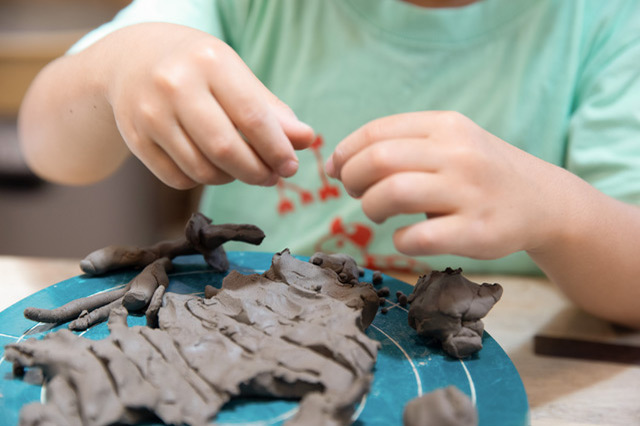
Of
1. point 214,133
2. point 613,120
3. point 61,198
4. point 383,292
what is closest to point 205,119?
point 214,133

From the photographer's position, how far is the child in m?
0.49

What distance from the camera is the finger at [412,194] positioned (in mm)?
466

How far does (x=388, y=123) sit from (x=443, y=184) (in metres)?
0.08

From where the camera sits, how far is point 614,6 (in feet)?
2.79

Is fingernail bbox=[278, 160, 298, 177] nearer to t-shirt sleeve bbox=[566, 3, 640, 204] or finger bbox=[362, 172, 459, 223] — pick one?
finger bbox=[362, 172, 459, 223]

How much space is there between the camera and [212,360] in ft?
1.57

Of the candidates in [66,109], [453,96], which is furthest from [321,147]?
[66,109]

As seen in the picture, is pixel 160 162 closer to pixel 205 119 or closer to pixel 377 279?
pixel 205 119

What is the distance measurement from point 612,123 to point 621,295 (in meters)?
0.27

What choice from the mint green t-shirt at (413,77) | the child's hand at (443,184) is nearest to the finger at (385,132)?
the child's hand at (443,184)

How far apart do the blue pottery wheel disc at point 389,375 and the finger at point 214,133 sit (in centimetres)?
18

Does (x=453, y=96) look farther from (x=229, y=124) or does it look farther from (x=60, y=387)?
(x=60, y=387)

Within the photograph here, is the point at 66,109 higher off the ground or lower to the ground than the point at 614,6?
lower

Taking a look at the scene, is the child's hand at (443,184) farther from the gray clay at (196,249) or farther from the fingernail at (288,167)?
the gray clay at (196,249)
